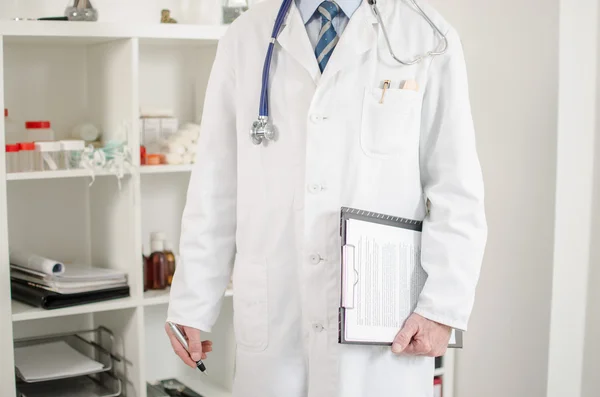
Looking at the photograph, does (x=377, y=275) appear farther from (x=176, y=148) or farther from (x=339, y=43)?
(x=176, y=148)

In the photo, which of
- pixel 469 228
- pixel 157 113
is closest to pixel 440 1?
pixel 157 113

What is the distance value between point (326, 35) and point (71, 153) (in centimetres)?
100

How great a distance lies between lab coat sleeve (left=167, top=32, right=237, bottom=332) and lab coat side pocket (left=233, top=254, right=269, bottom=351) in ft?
0.24

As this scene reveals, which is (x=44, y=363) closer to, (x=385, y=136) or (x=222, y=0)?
(x=222, y=0)

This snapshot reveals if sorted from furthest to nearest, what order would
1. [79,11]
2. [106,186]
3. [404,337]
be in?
[106,186] < [79,11] < [404,337]

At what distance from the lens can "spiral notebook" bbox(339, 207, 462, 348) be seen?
1.42 metres

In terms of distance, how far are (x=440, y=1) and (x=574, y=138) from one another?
2.40 feet

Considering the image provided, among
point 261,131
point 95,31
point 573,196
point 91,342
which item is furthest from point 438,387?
point 95,31

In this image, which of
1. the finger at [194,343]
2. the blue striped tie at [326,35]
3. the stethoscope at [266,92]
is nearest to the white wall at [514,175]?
the stethoscope at [266,92]

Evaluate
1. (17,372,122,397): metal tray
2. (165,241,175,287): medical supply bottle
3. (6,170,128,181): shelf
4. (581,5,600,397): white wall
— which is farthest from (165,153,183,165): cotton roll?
(581,5,600,397): white wall

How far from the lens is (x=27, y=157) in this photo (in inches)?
84.7

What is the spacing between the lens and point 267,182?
5.09 ft

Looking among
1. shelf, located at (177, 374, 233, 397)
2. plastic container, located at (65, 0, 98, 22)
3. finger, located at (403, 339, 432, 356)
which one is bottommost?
shelf, located at (177, 374, 233, 397)

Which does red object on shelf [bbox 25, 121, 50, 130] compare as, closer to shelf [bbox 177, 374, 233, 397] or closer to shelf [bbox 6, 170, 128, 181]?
shelf [bbox 6, 170, 128, 181]
